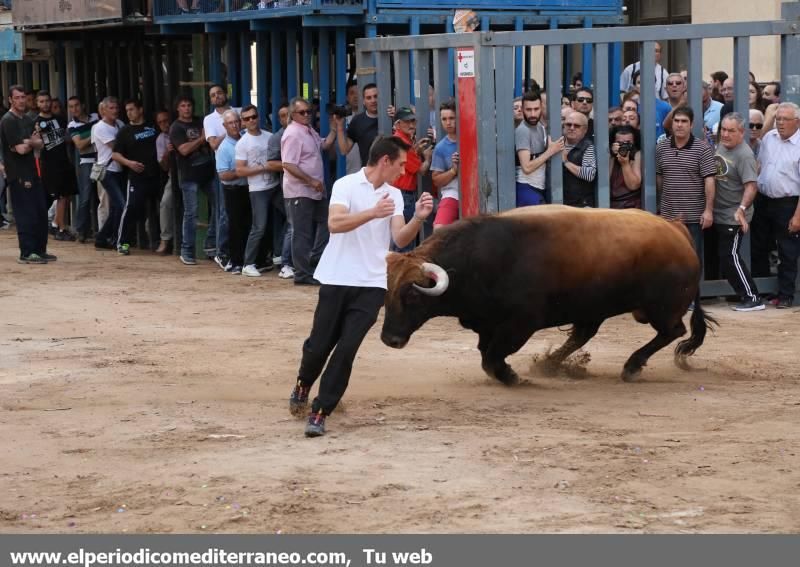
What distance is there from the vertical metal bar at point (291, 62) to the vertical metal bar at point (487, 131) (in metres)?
3.85

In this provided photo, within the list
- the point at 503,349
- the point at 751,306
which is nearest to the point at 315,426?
the point at 503,349

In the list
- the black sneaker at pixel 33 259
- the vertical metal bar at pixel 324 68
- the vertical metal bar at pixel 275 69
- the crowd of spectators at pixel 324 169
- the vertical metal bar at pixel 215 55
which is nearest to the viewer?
the crowd of spectators at pixel 324 169

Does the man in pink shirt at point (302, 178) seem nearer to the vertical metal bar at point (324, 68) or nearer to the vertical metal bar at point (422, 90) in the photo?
the vertical metal bar at point (324, 68)

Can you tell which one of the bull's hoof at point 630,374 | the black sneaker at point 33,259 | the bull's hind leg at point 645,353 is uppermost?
the bull's hind leg at point 645,353

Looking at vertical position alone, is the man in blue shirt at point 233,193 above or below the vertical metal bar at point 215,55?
below

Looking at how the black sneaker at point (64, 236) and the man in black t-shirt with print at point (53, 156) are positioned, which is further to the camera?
the black sneaker at point (64, 236)

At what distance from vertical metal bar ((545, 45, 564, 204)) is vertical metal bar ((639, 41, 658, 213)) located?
2.51 feet

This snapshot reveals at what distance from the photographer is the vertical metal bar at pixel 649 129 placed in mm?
13039

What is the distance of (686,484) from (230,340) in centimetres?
547

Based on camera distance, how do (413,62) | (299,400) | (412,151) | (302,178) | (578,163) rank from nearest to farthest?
(299,400)
(578,163)
(412,151)
(413,62)
(302,178)

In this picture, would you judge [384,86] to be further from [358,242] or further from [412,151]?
[358,242]

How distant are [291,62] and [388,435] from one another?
326 inches

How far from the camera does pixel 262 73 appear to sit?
654 inches

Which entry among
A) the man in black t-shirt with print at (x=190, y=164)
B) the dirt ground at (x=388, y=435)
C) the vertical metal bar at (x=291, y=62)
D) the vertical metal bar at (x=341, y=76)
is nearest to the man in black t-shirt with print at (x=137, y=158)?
the man in black t-shirt with print at (x=190, y=164)
